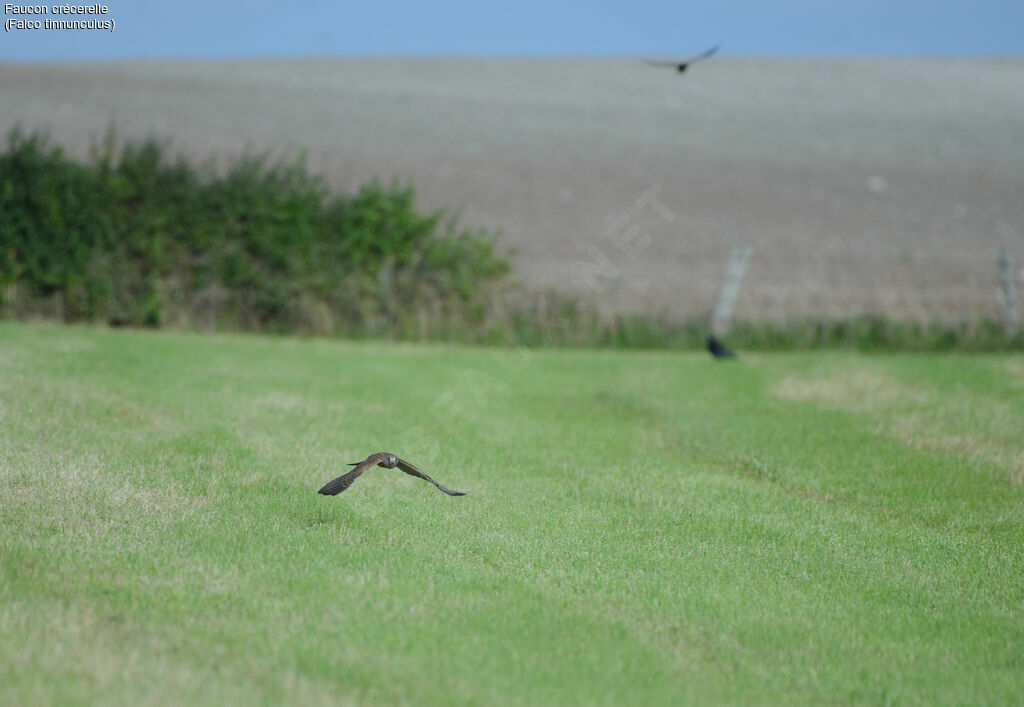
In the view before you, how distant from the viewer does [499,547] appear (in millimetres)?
5137

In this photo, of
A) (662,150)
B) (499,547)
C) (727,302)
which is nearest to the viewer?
(499,547)

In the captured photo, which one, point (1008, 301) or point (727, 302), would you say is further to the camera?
point (727, 302)

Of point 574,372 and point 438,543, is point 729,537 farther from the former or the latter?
point 574,372

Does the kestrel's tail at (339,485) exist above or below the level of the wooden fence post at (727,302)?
above

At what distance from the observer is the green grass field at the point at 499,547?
12.3 ft

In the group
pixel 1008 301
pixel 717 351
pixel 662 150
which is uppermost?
pixel 662 150

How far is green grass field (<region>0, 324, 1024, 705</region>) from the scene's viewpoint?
374 centimetres

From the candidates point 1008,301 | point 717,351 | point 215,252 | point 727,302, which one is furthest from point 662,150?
point 717,351

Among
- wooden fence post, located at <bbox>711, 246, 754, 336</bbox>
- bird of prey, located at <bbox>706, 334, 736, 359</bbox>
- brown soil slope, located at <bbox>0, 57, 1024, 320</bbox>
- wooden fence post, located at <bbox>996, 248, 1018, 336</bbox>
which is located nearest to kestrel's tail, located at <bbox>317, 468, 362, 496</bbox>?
bird of prey, located at <bbox>706, 334, 736, 359</bbox>

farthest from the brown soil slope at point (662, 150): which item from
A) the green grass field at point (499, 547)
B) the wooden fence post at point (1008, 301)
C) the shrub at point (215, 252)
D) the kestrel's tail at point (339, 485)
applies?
the kestrel's tail at point (339, 485)

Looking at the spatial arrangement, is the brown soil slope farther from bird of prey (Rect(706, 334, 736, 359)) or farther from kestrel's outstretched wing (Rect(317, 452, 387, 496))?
kestrel's outstretched wing (Rect(317, 452, 387, 496))

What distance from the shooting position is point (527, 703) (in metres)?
3.52

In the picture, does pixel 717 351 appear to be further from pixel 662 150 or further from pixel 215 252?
pixel 662 150

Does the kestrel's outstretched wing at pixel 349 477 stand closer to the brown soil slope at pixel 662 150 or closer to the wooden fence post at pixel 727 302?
the wooden fence post at pixel 727 302
